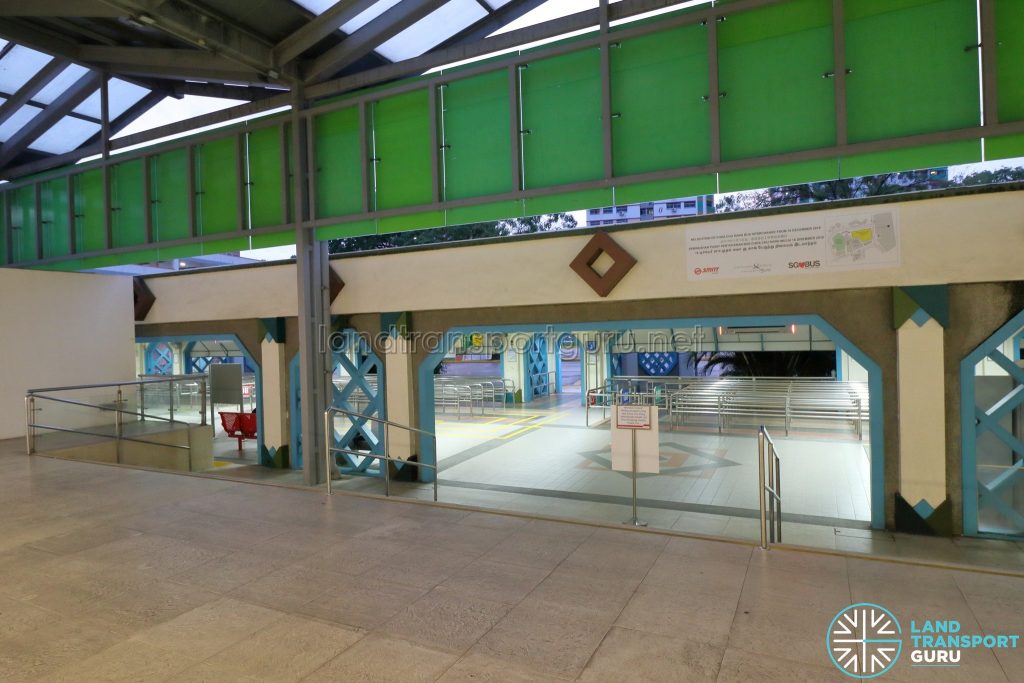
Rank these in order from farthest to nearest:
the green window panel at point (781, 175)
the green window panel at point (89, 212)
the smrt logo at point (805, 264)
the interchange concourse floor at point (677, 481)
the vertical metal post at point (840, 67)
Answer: the green window panel at point (89, 212) < the interchange concourse floor at point (677, 481) < the smrt logo at point (805, 264) < the green window panel at point (781, 175) < the vertical metal post at point (840, 67)

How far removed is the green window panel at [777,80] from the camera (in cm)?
618

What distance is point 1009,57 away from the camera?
553cm

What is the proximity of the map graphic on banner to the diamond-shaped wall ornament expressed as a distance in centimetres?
82

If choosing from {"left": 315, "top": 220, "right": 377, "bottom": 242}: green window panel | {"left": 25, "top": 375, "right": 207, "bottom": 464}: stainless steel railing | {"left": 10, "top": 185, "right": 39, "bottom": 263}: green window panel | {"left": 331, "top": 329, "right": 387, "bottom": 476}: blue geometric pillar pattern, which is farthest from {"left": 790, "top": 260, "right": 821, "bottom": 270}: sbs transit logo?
{"left": 10, "top": 185, "right": 39, "bottom": 263}: green window panel

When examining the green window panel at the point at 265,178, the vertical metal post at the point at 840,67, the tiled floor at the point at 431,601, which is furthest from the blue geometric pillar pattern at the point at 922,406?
the green window panel at the point at 265,178

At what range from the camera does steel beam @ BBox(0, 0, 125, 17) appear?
654cm

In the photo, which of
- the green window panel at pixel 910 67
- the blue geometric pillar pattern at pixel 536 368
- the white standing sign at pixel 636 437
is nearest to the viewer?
the green window panel at pixel 910 67

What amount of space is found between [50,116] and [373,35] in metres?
7.43

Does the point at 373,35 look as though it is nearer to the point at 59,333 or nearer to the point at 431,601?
the point at 431,601

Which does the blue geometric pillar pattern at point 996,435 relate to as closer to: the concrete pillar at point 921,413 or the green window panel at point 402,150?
the concrete pillar at point 921,413

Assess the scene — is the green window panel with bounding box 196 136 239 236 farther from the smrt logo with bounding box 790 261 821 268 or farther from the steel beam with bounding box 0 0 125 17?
the smrt logo with bounding box 790 261 821 268

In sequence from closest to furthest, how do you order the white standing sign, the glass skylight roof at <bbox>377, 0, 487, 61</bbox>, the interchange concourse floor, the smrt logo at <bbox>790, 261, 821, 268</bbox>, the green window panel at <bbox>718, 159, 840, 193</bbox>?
the green window panel at <bbox>718, 159, 840, 193</bbox> < the white standing sign < the smrt logo at <bbox>790, 261, 821, 268</bbox> < the interchange concourse floor < the glass skylight roof at <bbox>377, 0, 487, 61</bbox>

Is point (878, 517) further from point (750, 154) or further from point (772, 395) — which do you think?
point (772, 395)

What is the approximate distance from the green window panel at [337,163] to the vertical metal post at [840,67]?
6.02 m
